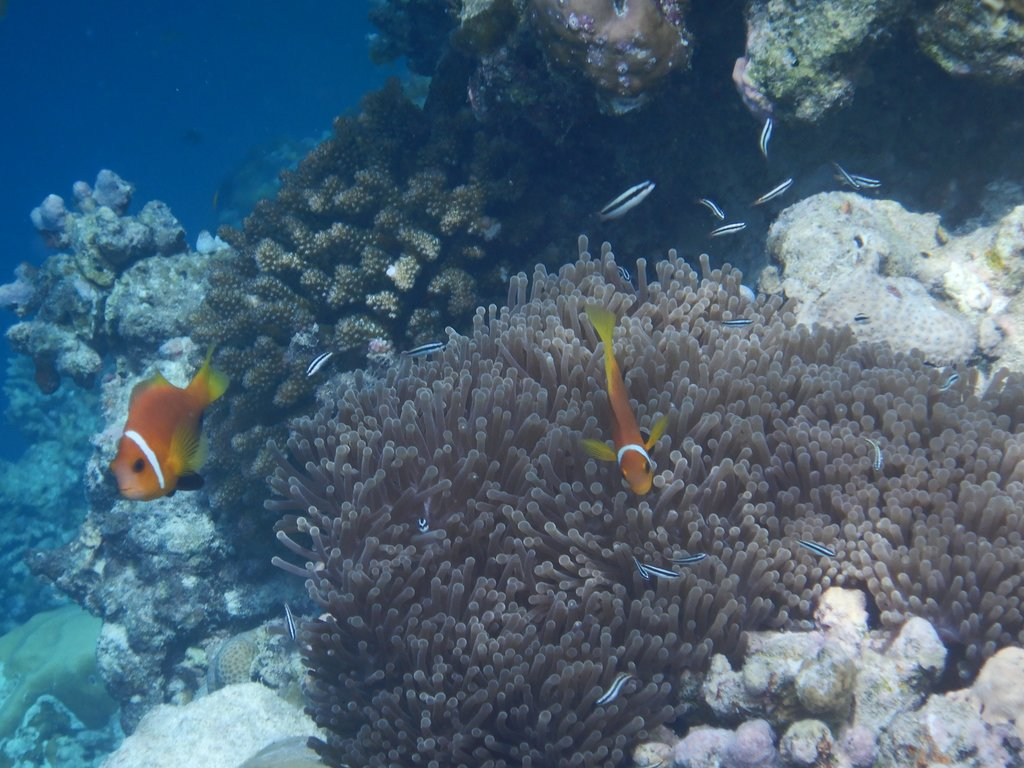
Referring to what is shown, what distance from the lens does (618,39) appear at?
180 inches

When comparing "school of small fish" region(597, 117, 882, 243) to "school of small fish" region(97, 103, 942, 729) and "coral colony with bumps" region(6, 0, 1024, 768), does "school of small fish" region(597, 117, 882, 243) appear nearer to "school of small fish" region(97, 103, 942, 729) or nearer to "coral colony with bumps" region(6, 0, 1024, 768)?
"coral colony with bumps" region(6, 0, 1024, 768)

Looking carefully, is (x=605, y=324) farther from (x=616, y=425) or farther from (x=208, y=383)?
(x=208, y=383)

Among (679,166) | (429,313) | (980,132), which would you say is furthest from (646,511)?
(980,132)

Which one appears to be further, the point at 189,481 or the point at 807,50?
the point at 807,50

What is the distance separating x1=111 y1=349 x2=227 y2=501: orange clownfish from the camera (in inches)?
123

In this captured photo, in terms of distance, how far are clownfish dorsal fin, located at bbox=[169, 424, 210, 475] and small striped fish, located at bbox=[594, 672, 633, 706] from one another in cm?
230

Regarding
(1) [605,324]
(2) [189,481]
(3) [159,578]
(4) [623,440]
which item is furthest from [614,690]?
(3) [159,578]

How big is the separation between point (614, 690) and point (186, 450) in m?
2.39

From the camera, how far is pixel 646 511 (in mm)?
3201

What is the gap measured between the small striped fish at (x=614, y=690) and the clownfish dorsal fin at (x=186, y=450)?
230cm

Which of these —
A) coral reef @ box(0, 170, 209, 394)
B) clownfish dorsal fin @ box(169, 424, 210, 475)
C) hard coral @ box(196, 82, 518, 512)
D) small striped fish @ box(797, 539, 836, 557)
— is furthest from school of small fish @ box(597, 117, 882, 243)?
coral reef @ box(0, 170, 209, 394)

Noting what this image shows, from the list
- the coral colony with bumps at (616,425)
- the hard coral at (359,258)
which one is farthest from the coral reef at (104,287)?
the hard coral at (359,258)

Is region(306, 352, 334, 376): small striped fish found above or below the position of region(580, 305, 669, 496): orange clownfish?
above

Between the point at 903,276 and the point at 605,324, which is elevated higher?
the point at 605,324
